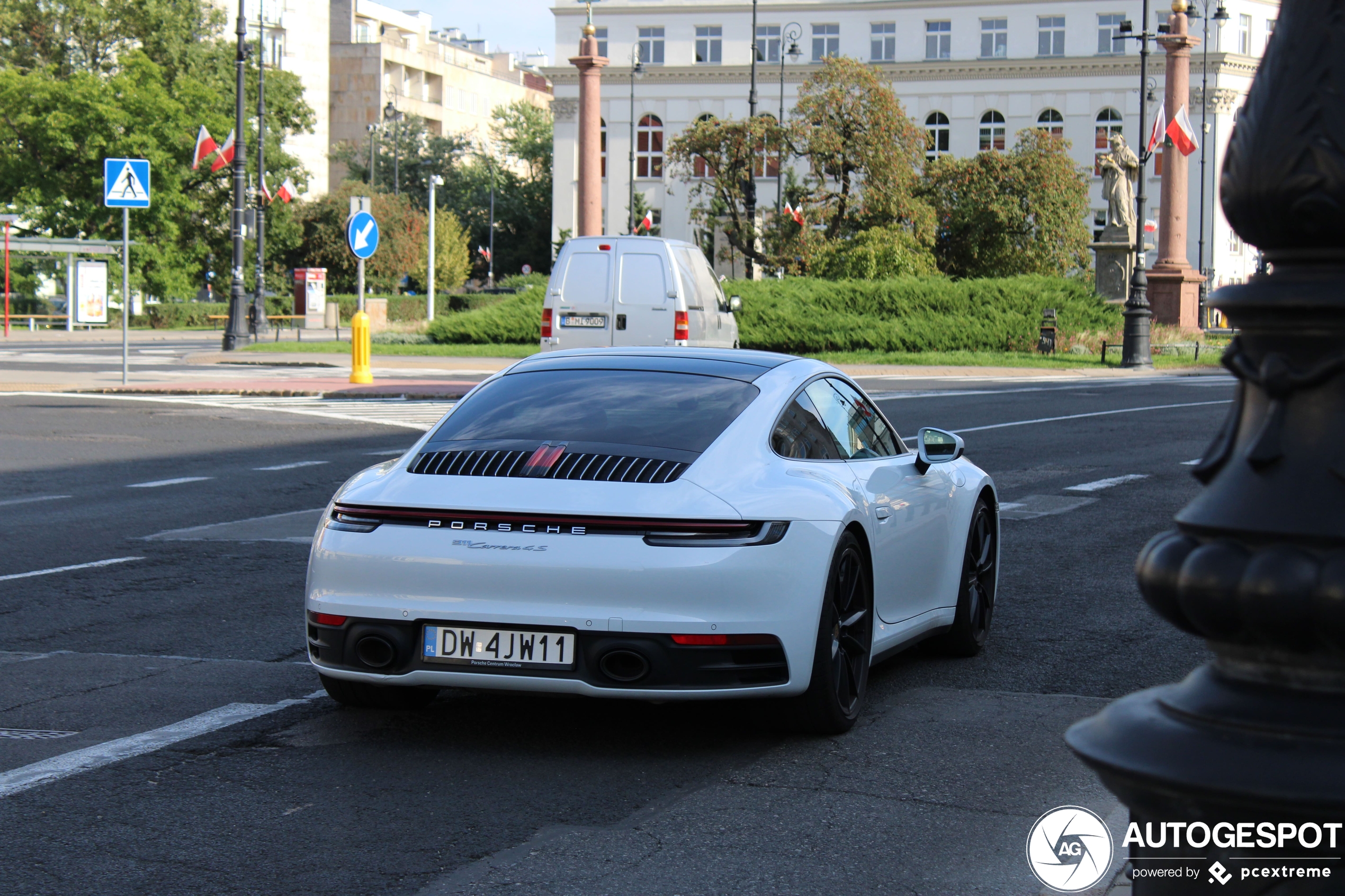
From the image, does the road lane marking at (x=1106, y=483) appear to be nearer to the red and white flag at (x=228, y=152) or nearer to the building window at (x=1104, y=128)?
the red and white flag at (x=228, y=152)

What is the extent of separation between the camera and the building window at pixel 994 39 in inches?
3246

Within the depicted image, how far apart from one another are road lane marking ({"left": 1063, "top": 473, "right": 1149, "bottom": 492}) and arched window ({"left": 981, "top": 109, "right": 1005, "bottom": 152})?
70.1 m

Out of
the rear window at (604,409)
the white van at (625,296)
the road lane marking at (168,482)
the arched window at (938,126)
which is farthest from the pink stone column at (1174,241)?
the rear window at (604,409)

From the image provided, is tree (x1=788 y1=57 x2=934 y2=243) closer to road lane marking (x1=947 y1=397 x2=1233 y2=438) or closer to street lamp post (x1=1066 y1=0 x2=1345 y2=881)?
road lane marking (x1=947 y1=397 x2=1233 y2=438)

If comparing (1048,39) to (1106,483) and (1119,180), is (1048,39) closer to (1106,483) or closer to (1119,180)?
(1119,180)

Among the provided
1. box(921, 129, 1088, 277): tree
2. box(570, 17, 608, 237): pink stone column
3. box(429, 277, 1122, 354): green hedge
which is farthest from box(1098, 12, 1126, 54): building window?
box(429, 277, 1122, 354): green hedge

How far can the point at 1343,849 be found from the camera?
1.86 m

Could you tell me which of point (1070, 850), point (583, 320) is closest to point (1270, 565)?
point (1070, 850)

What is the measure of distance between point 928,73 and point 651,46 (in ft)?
49.4

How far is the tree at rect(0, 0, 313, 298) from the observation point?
2357 inches

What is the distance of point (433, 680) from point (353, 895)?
1.48 meters

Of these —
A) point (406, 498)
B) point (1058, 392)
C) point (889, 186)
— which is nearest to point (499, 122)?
point (889, 186)

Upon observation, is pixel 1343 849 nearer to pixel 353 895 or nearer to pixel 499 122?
A: pixel 353 895

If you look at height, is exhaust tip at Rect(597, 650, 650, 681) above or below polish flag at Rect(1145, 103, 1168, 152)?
below
